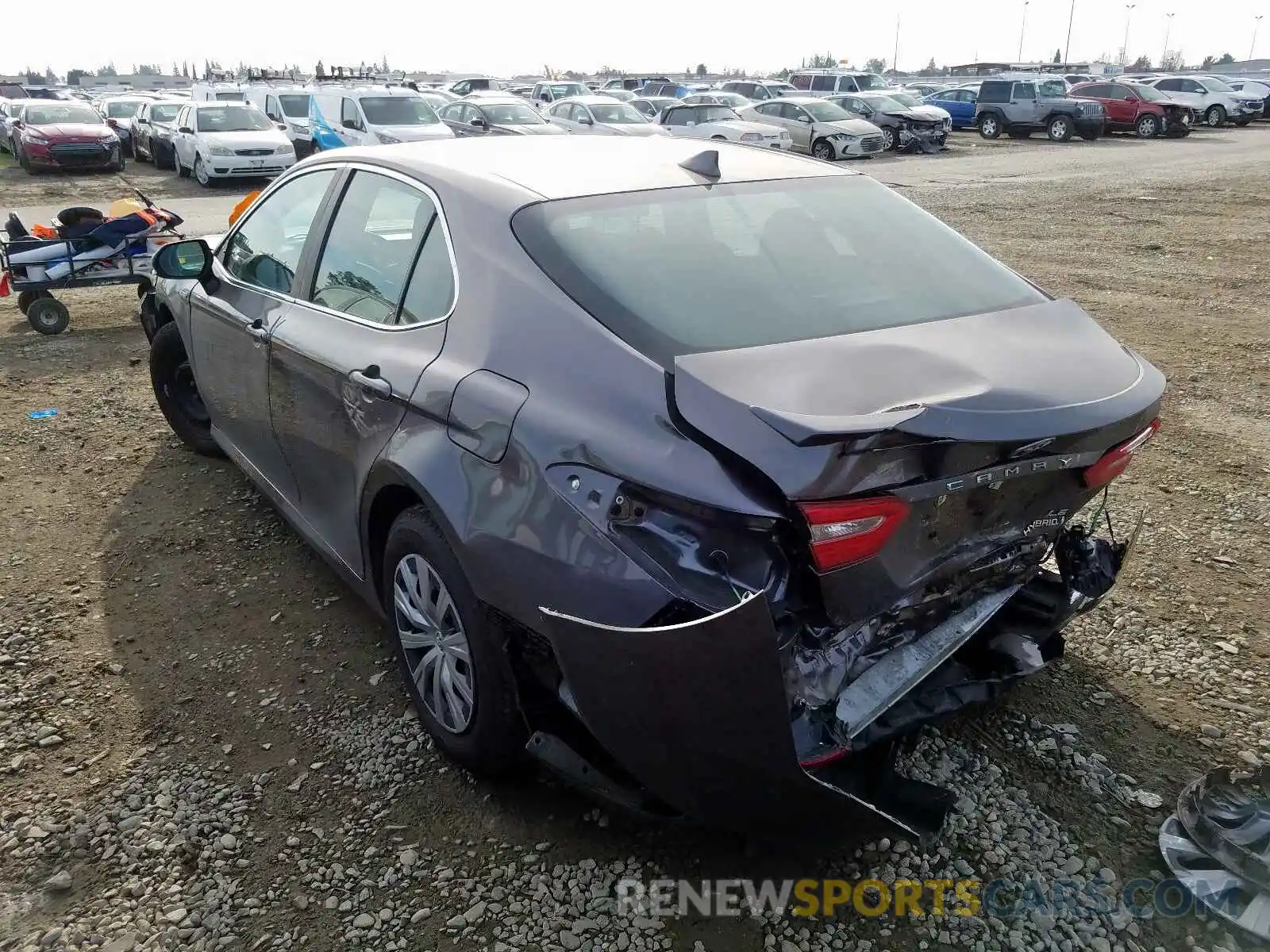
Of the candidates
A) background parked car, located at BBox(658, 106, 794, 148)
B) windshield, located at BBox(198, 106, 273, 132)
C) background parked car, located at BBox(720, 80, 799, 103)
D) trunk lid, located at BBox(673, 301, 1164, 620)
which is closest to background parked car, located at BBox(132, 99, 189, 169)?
windshield, located at BBox(198, 106, 273, 132)

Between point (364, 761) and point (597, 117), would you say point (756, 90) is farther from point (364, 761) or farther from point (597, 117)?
point (364, 761)

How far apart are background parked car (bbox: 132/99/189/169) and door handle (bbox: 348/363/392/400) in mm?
20627

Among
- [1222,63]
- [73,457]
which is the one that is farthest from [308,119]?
[1222,63]

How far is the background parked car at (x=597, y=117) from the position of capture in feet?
72.0

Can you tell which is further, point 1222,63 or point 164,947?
point 1222,63

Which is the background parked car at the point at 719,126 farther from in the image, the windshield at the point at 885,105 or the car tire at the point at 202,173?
the car tire at the point at 202,173

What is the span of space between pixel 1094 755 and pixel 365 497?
7.54ft

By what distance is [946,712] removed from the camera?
2645 mm

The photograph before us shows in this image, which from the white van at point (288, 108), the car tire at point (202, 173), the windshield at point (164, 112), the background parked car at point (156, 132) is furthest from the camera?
the windshield at point (164, 112)

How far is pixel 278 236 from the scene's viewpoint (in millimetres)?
3979

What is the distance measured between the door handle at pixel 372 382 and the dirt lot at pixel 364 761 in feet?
3.46

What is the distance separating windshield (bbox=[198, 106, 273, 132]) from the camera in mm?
19219

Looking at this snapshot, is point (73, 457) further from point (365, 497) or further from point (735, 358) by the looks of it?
point (735, 358)

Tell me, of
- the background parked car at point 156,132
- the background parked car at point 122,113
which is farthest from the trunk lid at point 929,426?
the background parked car at point 122,113
